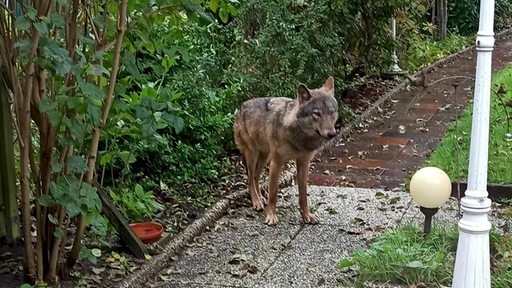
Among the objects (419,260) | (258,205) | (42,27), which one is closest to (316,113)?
(258,205)

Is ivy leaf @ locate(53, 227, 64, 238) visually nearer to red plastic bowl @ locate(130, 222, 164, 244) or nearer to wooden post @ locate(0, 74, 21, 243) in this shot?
wooden post @ locate(0, 74, 21, 243)

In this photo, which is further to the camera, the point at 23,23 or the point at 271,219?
the point at 271,219

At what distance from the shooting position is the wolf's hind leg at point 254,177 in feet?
21.1

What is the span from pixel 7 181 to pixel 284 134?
2148 mm

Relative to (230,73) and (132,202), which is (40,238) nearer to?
(132,202)

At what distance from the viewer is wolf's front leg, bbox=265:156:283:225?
6.00 m

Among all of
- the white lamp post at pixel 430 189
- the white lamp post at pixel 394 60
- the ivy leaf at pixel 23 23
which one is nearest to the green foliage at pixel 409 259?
the white lamp post at pixel 430 189

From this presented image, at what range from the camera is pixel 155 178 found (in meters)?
6.57

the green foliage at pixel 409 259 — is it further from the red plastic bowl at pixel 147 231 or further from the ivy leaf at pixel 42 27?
the ivy leaf at pixel 42 27

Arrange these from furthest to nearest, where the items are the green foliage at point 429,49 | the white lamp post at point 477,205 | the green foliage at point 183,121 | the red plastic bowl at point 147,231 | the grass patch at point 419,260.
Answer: the green foliage at point 429,49 → the green foliage at point 183,121 → the red plastic bowl at point 147,231 → the grass patch at point 419,260 → the white lamp post at point 477,205

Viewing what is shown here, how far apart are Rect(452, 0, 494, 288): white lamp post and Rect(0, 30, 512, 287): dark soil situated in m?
2.16

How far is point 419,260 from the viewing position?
14.6 feet

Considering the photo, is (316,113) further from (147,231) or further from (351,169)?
(351,169)

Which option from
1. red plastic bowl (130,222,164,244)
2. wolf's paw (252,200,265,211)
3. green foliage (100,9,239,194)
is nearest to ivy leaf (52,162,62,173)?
green foliage (100,9,239,194)
